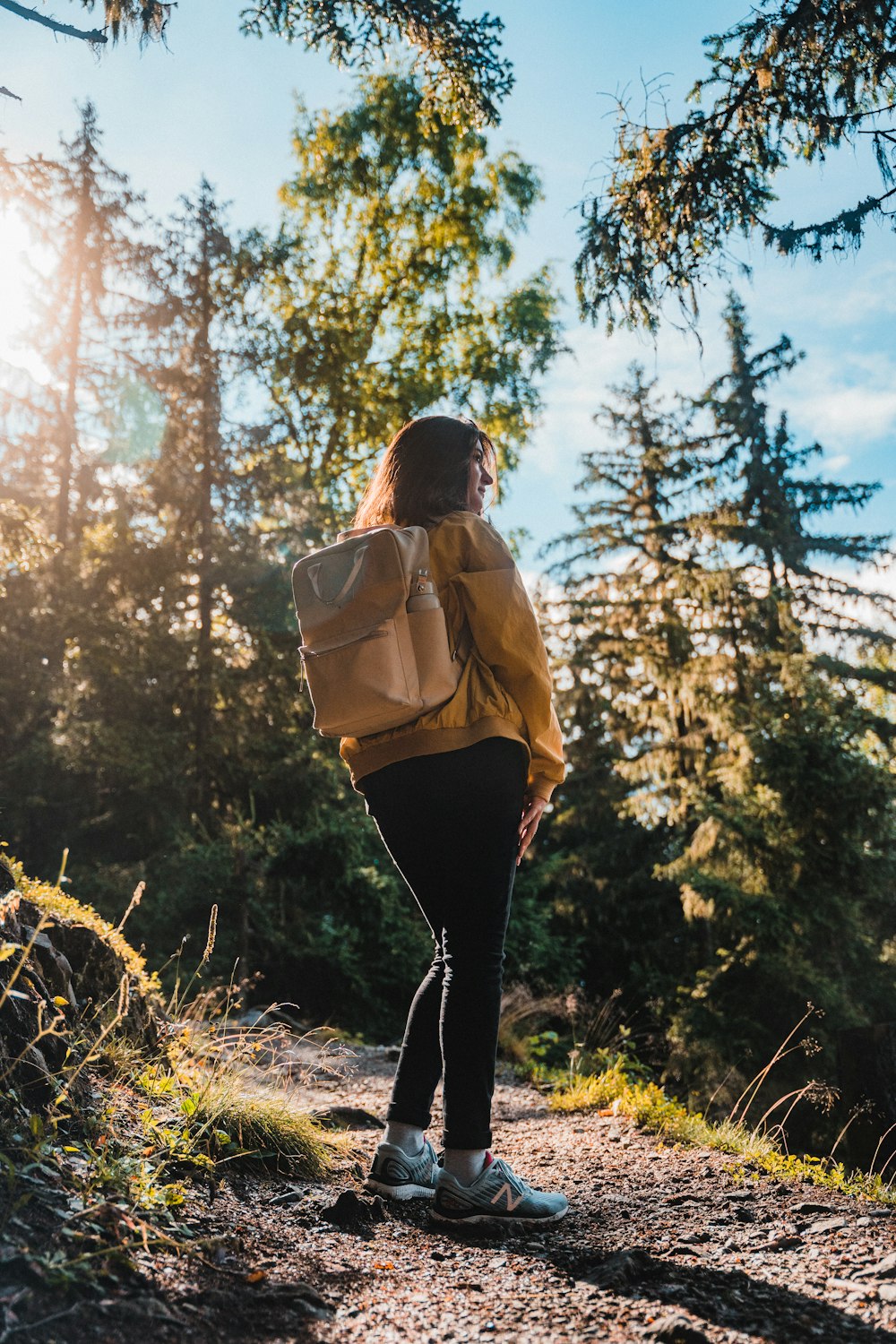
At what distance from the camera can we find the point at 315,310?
16.2 metres

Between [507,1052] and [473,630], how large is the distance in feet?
18.4

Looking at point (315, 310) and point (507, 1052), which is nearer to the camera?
point (507, 1052)

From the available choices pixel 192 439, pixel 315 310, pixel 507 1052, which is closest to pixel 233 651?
pixel 192 439

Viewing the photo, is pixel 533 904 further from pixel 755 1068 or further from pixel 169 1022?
pixel 169 1022

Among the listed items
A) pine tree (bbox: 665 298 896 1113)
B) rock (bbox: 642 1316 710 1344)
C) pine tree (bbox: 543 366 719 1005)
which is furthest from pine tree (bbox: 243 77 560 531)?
rock (bbox: 642 1316 710 1344)

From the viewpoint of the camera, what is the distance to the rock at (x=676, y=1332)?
1710 millimetres

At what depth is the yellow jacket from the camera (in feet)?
8.02

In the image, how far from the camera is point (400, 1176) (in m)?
2.65

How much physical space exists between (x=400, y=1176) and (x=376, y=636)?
1602 mm

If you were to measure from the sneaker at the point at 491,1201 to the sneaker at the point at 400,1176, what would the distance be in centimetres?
20

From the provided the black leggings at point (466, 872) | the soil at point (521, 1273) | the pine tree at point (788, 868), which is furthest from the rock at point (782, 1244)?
the pine tree at point (788, 868)

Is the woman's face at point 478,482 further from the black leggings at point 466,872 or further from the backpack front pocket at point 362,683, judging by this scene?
the black leggings at point 466,872

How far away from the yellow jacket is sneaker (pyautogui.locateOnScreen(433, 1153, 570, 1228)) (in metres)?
1.06

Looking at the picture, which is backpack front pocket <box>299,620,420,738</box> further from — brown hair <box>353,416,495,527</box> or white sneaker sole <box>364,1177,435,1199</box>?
white sneaker sole <box>364,1177,435,1199</box>
